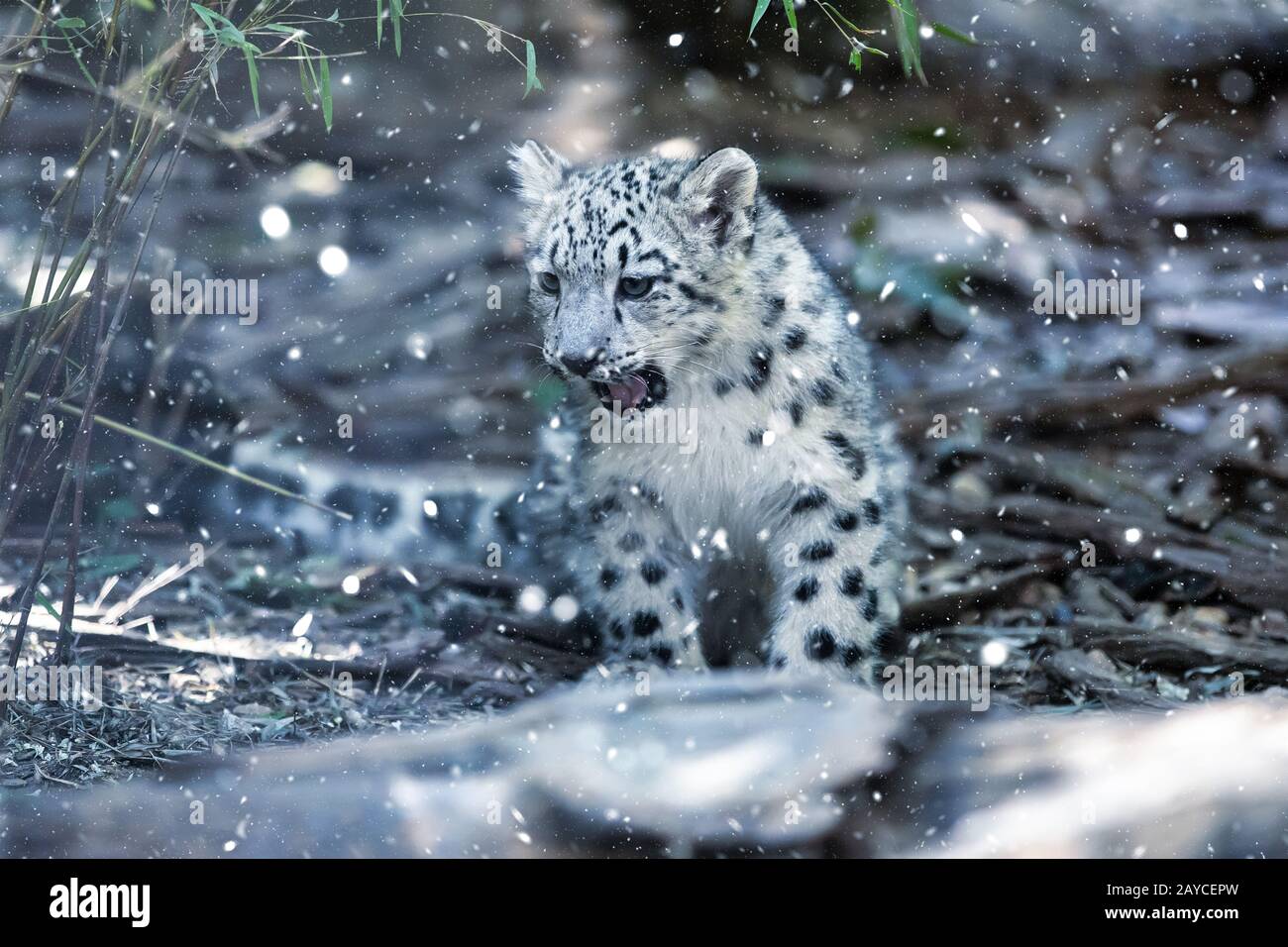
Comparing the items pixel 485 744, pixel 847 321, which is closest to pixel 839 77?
pixel 847 321

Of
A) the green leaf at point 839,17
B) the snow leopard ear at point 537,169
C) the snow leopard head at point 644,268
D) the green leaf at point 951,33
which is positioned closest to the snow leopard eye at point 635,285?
the snow leopard head at point 644,268

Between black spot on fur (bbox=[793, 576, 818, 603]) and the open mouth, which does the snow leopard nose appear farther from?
black spot on fur (bbox=[793, 576, 818, 603])

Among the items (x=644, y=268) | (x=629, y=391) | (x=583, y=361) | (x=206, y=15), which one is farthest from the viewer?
(x=629, y=391)

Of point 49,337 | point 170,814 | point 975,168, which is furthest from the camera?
point 975,168

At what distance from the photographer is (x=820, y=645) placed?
4441mm

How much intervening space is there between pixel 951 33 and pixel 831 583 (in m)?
2.28

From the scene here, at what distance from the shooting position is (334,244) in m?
5.64

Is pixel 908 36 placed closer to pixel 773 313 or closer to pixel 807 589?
pixel 773 313

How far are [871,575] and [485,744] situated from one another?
1.57m

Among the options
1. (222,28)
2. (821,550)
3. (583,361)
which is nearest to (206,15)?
(222,28)

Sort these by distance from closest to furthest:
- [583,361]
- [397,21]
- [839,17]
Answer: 1. [583,361]
2. [397,21]
3. [839,17]

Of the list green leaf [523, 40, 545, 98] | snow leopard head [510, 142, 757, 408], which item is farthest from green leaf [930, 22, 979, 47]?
green leaf [523, 40, 545, 98]

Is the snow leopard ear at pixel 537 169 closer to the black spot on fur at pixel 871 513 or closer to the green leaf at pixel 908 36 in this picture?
the green leaf at pixel 908 36

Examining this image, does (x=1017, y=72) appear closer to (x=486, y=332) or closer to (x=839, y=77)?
(x=839, y=77)
